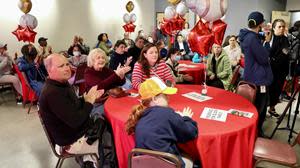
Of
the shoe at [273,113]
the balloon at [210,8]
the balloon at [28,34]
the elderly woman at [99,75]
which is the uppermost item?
the balloon at [210,8]

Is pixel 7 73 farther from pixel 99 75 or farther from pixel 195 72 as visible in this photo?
pixel 195 72

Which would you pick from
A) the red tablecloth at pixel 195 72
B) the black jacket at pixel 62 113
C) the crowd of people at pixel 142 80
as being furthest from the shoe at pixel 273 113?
the black jacket at pixel 62 113

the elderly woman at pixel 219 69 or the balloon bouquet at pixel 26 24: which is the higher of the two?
the balloon bouquet at pixel 26 24

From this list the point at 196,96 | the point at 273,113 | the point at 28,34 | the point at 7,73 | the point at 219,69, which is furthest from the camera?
the point at 28,34

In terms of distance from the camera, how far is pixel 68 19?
7910 millimetres

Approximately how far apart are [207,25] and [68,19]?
596cm

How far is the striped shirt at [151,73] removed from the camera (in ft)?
10.1

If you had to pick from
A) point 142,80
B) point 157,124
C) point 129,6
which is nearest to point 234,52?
point 142,80

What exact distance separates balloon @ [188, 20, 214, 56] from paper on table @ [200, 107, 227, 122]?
0.91 meters

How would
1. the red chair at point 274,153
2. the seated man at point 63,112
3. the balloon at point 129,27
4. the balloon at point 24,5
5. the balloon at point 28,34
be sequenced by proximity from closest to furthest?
the red chair at point 274,153 → the seated man at point 63,112 → the balloon at point 24,5 → the balloon at point 28,34 → the balloon at point 129,27

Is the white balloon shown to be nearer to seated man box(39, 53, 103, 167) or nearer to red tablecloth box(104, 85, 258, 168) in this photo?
red tablecloth box(104, 85, 258, 168)

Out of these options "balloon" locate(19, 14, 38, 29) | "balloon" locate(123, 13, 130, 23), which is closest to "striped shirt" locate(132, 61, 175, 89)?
"balloon" locate(19, 14, 38, 29)

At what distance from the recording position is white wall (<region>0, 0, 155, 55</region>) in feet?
21.0

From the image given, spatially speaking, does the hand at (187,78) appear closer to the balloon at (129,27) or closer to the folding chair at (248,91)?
the folding chair at (248,91)
